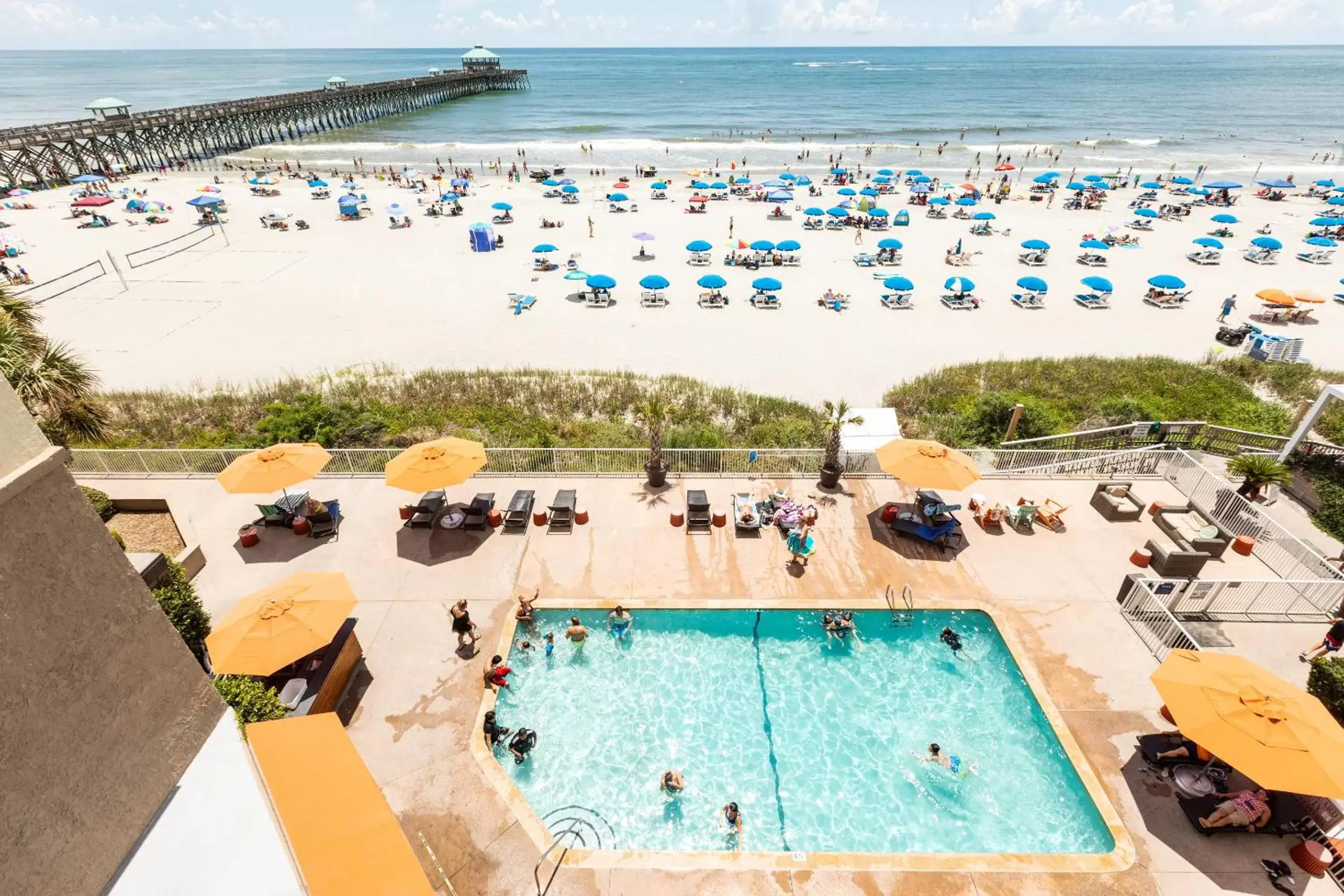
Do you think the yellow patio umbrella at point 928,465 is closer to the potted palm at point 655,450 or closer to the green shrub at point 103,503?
the potted palm at point 655,450

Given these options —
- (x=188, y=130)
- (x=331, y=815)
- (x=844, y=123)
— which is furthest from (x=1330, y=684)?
(x=188, y=130)

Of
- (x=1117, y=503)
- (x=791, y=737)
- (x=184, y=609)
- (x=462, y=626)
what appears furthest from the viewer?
(x=1117, y=503)

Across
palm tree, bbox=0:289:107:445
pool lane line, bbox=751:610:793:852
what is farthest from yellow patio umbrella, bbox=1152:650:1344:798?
palm tree, bbox=0:289:107:445

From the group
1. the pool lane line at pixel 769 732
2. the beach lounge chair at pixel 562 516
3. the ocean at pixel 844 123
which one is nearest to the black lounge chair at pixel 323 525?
the beach lounge chair at pixel 562 516

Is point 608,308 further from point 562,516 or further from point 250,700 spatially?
point 250,700

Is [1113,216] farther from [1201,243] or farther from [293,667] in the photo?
[293,667]

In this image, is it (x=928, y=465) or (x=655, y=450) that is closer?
(x=928, y=465)
